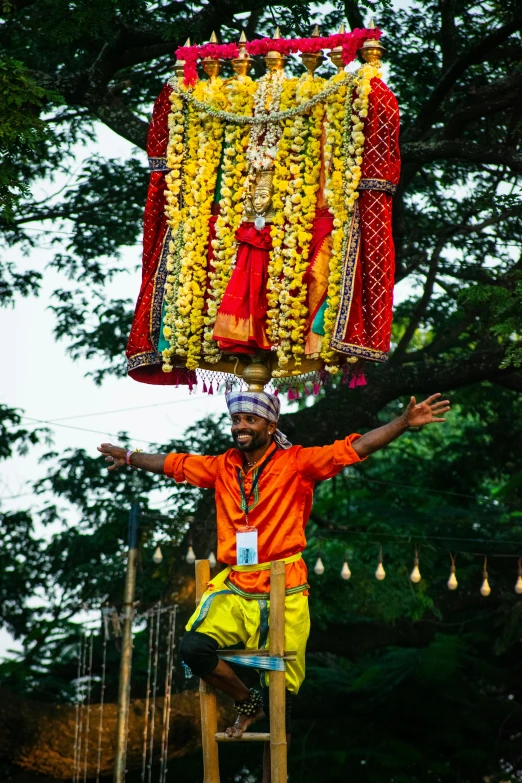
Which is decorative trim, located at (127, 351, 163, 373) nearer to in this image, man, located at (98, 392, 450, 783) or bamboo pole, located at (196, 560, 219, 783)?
man, located at (98, 392, 450, 783)

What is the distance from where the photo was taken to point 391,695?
47.1ft

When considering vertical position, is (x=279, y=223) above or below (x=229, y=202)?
below

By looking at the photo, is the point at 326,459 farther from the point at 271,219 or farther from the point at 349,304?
the point at 271,219

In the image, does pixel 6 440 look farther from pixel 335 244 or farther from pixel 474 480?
pixel 335 244

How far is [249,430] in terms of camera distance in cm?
738

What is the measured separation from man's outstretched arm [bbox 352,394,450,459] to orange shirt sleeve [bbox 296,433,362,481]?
77 mm

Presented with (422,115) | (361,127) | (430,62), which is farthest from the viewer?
(430,62)

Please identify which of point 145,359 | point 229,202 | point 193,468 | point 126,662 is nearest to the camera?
point 193,468

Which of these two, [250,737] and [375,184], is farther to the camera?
[375,184]

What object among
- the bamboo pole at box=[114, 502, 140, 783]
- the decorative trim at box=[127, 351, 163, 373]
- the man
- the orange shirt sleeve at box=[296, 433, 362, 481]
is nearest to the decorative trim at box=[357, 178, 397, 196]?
the man

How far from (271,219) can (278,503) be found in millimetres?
1491

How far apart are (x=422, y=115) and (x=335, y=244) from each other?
5138 mm

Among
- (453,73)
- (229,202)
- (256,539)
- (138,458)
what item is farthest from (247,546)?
(453,73)

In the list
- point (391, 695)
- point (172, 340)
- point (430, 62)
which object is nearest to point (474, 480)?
point (391, 695)
